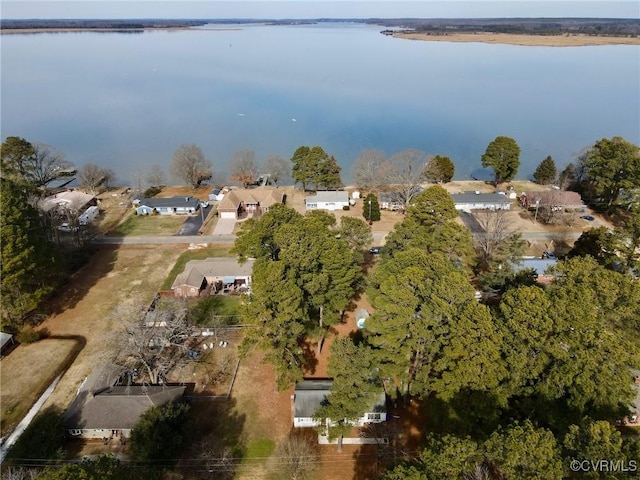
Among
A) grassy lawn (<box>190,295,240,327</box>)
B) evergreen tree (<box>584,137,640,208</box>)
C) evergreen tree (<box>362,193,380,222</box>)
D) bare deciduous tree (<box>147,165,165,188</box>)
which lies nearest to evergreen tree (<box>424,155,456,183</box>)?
evergreen tree (<box>362,193,380,222</box>)

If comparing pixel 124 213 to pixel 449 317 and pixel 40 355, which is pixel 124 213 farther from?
pixel 449 317

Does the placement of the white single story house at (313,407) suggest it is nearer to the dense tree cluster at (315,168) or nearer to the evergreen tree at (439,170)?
the dense tree cluster at (315,168)

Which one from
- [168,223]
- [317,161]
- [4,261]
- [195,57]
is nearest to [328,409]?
[4,261]

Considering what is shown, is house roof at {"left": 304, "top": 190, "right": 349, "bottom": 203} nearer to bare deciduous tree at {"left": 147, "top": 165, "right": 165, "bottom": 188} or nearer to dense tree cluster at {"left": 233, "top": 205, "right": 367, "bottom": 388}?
dense tree cluster at {"left": 233, "top": 205, "right": 367, "bottom": 388}

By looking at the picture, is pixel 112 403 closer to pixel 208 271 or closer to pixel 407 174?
pixel 208 271

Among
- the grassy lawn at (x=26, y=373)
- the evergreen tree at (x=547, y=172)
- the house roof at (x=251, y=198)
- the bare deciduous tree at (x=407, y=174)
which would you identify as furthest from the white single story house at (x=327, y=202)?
the grassy lawn at (x=26, y=373)

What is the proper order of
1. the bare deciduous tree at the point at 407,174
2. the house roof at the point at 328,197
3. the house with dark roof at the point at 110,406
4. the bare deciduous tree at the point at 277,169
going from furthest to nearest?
the bare deciduous tree at the point at 277,169 < the house roof at the point at 328,197 < the bare deciduous tree at the point at 407,174 < the house with dark roof at the point at 110,406
